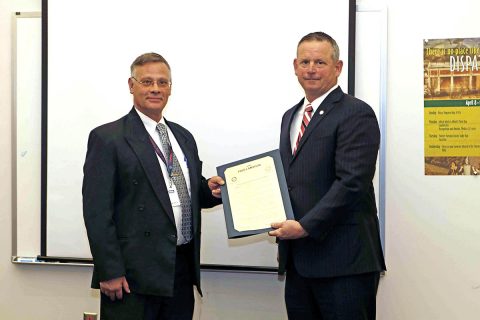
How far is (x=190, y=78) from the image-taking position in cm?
286

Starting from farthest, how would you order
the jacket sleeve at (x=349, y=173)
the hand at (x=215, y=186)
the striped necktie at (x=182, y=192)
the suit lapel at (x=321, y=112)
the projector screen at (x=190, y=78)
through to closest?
the projector screen at (x=190, y=78) → the hand at (x=215, y=186) → the striped necktie at (x=182, y=192) → the suit lapel at (x=321, y=112) → the jacket sleeve at (x=349, y=173)

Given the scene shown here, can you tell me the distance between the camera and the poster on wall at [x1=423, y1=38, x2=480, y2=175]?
8.70 feet

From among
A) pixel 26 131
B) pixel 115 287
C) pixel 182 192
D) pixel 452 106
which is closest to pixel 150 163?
pixel 182 192

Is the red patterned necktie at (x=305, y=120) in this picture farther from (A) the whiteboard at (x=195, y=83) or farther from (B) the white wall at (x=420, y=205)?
(B) the white wall at (x=420, y=205)

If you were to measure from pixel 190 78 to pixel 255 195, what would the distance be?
1.04 meters

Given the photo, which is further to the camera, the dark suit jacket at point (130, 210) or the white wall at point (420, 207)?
the white wall at point (420, 207)

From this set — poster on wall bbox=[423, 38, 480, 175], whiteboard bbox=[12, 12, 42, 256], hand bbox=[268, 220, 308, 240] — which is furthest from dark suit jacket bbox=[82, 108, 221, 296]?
poster on wall bbox=[423, 38, 480, 175]

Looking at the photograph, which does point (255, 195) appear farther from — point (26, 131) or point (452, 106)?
point (26, 131)

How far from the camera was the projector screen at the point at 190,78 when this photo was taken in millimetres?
2773

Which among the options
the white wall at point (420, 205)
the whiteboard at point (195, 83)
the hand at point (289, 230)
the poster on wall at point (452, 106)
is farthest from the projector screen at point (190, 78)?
the hand at point (289, 230)

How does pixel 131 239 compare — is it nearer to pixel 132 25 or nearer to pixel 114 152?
pixel 114 152

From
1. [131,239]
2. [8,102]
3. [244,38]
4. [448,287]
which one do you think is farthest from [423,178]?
[8,102]

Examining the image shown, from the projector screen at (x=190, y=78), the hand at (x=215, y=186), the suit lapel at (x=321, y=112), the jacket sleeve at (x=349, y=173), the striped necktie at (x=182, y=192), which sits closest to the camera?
the jacket sleeve at (x=349, y=173)

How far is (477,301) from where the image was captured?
8.85 ft
